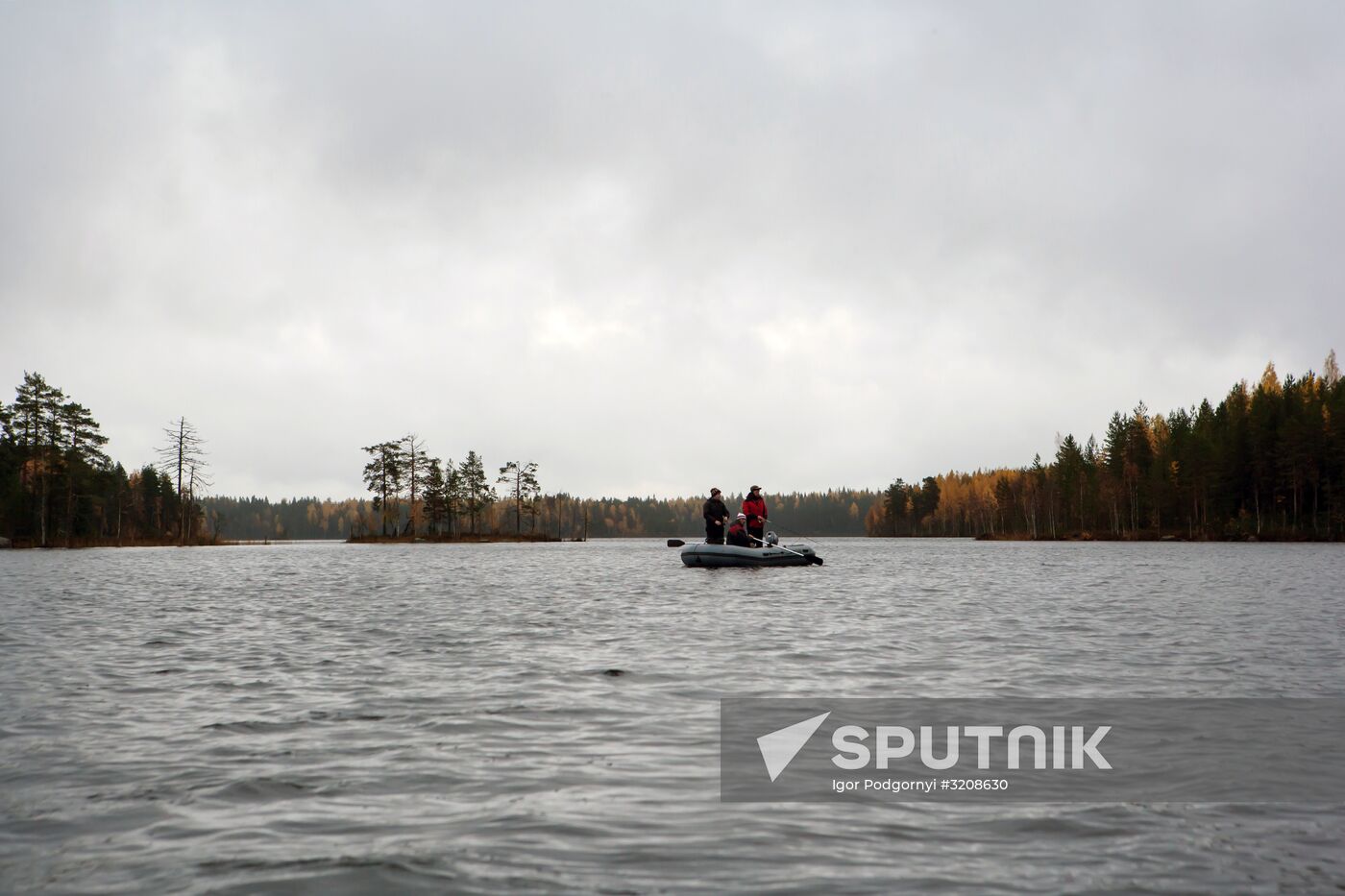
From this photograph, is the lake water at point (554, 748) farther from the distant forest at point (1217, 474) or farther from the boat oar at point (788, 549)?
the distant forest at point (1217, 474)

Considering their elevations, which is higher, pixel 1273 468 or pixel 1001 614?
pixel 1273 468

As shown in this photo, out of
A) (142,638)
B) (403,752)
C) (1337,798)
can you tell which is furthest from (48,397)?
(1337,798)

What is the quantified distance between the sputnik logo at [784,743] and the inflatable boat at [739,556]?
29573mm

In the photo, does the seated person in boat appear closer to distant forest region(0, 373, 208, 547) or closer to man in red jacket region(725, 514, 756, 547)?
man in red jacket region(725, 514, 756, 547)

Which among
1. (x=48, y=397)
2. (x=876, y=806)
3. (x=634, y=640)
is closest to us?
(x=876, y=806)

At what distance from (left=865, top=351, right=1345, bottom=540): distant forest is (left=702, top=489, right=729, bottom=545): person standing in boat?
7478cm

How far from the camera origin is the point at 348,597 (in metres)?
28.7

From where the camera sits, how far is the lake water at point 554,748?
540 cm

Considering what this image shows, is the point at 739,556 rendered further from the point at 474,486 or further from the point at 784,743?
the point at 474,486

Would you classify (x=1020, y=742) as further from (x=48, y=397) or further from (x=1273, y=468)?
(x=1273, y=468)

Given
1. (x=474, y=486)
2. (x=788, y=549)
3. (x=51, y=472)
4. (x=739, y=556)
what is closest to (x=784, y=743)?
(x=739, y=556)

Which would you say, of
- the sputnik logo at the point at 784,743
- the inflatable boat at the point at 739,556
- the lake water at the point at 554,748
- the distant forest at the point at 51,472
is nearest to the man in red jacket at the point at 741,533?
the inflatable boat at the point at 739,556

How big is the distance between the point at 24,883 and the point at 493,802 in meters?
2.83

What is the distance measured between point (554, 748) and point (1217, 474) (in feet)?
358
